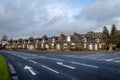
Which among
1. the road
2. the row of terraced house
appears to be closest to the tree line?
the row of terraced house

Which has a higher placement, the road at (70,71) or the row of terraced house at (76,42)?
the row of terraced house at (76,42)

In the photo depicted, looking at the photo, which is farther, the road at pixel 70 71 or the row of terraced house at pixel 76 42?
the row of terraced house at pixel 76 42

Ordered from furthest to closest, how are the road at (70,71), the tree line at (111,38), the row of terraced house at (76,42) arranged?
the row of terraced house at (76,42) < the tree line at (111,38) < the road at (70,71)

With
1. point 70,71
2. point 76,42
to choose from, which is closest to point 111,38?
point 76,42

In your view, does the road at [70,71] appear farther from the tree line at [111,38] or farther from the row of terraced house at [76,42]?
the row of terraced house at [76,42]

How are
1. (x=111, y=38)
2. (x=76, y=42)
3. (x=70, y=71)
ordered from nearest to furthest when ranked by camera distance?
(x=70, y=71)
(x=111, y=38)
(x=76, y=42)

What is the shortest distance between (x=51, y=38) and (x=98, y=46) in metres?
28.2

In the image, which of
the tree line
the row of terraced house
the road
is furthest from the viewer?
the row of terraced house

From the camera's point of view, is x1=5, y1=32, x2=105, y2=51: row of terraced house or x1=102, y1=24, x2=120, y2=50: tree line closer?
x1=102, y1=24, x2=120, y2=50: tree line

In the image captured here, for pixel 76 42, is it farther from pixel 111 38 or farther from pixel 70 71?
pixel 70 71

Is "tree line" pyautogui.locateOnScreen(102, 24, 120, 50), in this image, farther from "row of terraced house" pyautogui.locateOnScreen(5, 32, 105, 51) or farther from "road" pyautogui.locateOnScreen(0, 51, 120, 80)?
"road" pyautogui.locateOnScreen(0, 51, 120, 80)

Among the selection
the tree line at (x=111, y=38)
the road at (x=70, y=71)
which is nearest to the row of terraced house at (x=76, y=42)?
the tree line at (x=111, y=38)

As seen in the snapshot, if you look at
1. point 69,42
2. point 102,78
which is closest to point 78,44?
point 69,42

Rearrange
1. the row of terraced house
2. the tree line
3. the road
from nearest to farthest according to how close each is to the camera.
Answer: the road → the tree line → the row of terraced house
